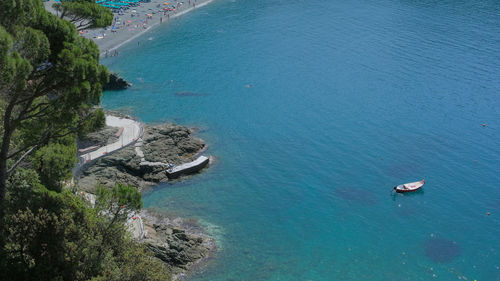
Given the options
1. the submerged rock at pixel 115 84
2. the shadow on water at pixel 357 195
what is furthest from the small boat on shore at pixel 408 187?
the submerged rock at pixel 115 84

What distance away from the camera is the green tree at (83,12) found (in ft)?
104

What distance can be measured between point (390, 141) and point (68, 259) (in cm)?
4399

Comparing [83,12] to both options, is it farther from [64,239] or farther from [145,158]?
[145,158]

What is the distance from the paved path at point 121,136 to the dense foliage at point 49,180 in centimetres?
1780

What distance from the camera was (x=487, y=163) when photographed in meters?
57.1

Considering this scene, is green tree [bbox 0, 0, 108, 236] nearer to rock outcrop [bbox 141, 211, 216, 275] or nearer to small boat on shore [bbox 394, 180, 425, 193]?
rock outcrop [bbox 141, 211, 216, 275]

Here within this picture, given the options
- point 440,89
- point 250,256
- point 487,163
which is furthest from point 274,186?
point 440,89

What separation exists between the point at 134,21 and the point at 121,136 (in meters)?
53.4

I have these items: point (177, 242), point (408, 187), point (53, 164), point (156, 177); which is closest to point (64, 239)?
point (53, 164)

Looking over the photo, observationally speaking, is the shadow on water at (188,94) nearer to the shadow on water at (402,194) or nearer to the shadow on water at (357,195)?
the shadow on water at (357,195)

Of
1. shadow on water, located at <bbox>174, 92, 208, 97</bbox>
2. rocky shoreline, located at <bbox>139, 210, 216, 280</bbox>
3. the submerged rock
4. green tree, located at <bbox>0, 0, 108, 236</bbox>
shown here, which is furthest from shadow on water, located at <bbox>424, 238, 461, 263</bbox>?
the submerged rock

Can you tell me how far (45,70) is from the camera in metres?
25.3

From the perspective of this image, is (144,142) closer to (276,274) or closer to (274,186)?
(274,186)

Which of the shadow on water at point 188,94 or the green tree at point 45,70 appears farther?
the shadow on water at point 188,94
